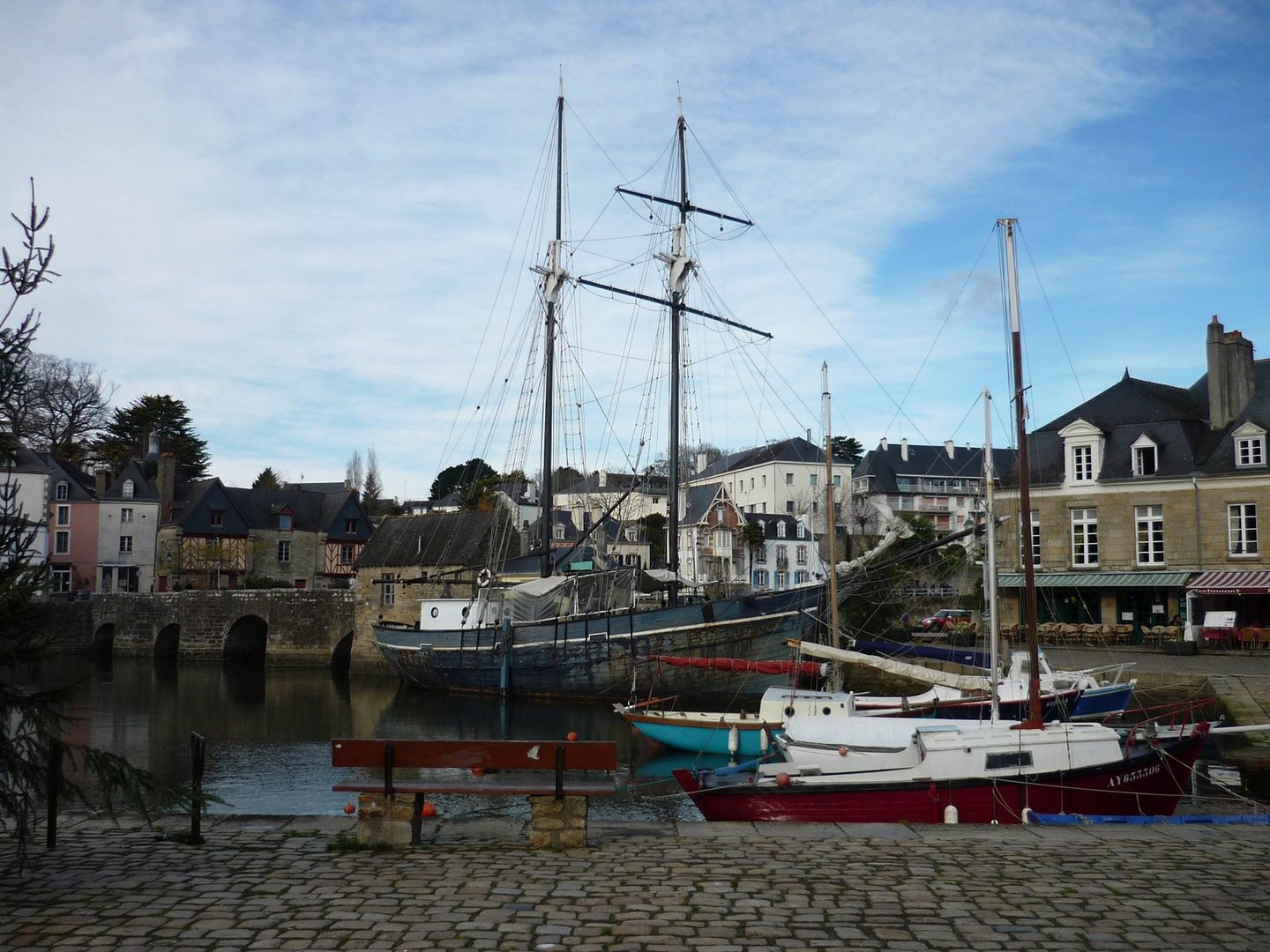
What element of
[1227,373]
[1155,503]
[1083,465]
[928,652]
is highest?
[1227,373]

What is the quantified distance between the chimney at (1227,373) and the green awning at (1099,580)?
5600 millimetres

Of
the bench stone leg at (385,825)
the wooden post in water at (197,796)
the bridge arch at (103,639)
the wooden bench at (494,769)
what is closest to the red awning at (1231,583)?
the wooden bench at (494,769)

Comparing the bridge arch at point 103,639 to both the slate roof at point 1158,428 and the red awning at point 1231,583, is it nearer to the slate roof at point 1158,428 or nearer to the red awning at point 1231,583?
the slate roof at point 1158,428

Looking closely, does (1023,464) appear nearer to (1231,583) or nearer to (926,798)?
(926,798)

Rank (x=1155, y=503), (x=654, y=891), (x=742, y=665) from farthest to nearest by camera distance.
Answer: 1. (x=1155, y=503)
2. (x=742, y=665)
3. (x=654, y=891)

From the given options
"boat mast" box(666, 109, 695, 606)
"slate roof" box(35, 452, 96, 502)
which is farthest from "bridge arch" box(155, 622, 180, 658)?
"boat mast" box(666, 109, 695, 606)

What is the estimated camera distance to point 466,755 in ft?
28.8

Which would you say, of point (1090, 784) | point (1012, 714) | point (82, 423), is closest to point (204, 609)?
point (82, 423)

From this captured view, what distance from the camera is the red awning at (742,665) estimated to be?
28.6 metres

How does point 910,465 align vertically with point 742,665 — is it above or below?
above

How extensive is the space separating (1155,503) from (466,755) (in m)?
32.1

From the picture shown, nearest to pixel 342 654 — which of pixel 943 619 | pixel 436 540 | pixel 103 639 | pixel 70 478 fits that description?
pixel 436 540

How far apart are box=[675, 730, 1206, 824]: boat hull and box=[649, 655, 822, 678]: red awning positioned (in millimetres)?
13132

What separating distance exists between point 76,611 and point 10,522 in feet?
175
